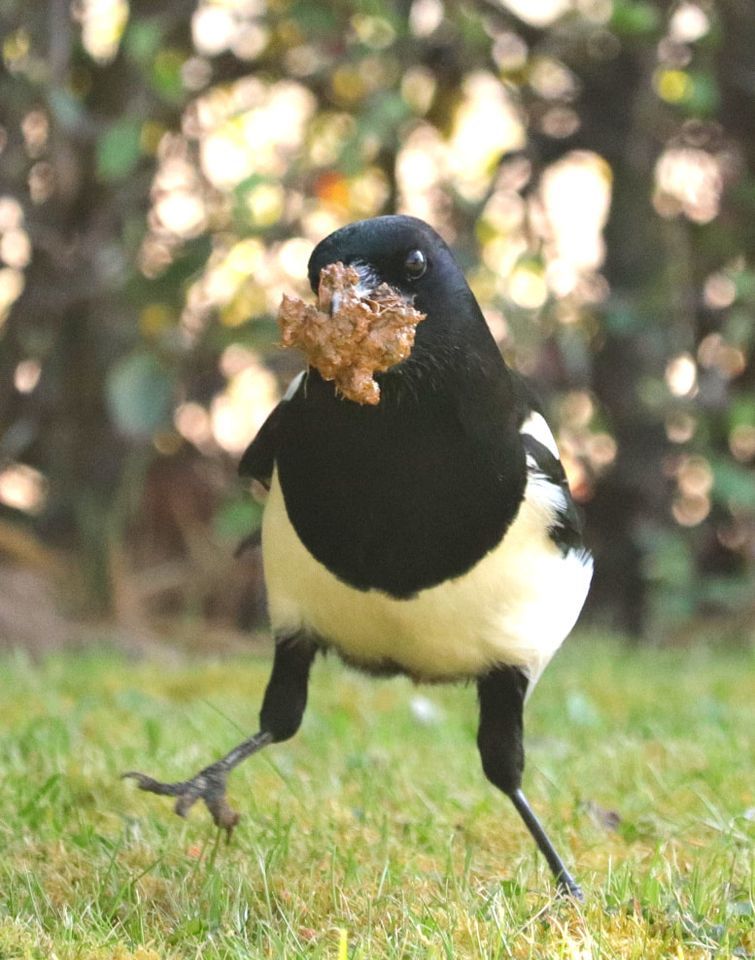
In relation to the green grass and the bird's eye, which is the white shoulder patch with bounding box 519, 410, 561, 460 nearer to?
the bird's eye

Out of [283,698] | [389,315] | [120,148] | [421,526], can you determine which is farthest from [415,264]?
[120,148]

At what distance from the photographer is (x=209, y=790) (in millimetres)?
2289

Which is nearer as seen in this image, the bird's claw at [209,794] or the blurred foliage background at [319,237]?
the bird's claw at [209,794]

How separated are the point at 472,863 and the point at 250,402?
97.8 inches

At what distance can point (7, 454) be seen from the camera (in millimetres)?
4637

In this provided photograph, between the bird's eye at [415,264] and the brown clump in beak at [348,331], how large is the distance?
90 millimetres

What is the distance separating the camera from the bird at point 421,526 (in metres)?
2.14

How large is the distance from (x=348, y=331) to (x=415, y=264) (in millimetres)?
221

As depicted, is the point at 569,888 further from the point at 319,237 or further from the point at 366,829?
the point at 319,237

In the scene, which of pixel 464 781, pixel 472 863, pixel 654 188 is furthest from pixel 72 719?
pixel 654 188

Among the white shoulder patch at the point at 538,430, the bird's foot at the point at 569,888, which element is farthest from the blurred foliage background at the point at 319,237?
the bird's foot at the point at 569,888

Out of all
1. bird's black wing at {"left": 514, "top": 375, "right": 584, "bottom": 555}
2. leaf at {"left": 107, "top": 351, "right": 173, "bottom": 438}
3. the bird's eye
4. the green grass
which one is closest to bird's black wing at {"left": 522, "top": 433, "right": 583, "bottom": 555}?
bird's black wing at {"left": 514, "top": 375, "right": 584, "bottom": 555}

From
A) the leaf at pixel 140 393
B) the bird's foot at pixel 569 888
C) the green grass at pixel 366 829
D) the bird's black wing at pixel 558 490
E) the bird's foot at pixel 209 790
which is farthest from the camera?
the leaf at pixel 140 393

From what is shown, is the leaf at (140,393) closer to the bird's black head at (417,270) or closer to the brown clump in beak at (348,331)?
the bird's black head at (417,270)
